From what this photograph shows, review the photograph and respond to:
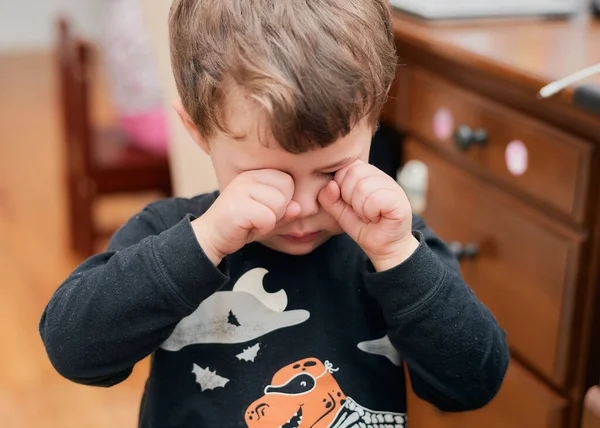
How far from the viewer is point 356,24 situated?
67 cm

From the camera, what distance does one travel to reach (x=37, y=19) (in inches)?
166

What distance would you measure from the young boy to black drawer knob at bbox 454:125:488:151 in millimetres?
270

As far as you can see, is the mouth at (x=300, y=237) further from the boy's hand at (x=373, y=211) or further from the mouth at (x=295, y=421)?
the mouth at (x=295, y=421)

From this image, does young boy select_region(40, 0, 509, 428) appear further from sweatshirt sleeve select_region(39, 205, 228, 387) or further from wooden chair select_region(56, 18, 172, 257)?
wooden chair select_region(56, 18, 172, 257)

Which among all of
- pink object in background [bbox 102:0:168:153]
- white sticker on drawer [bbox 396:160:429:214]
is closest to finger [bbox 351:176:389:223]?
white sticker on drawer [bbox 396:160:429:214]

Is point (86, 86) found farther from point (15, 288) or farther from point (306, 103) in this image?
point (306, 103)

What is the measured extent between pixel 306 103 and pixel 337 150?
59mm

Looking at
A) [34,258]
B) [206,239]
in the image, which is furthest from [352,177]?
[34,258]

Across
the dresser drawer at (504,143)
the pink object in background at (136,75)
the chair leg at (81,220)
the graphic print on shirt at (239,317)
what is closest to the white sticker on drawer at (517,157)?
the dresser drawer at (504,143)

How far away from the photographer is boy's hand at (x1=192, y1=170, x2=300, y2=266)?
0.65 metres

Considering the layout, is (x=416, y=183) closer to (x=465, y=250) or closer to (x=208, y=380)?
(x=465, y=250)

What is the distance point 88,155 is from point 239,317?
136 centimetres

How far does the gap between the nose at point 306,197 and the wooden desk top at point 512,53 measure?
0.31 m

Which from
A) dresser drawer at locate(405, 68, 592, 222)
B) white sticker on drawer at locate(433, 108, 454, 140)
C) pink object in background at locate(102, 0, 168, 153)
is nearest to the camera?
dresser drawer at locate(405, 68, 592, 222)
